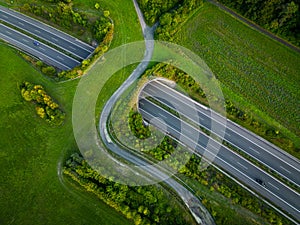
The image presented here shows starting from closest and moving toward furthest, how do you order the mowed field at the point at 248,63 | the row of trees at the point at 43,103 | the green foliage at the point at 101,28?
1. the row of trees at the point at 43,103
2. the mowed field at the point at 248,63
3. the green foliage at the point at 101,28

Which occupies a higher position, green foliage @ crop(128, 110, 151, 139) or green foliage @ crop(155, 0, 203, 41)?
green foliage @ crop(155, 0, 203, 41)

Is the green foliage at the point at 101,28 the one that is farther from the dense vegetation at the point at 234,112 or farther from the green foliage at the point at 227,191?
the green foliage at the point at 227,191

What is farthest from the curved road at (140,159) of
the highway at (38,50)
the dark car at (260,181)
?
the highway at (38,50)

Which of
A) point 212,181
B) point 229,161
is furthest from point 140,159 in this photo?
point 229,161

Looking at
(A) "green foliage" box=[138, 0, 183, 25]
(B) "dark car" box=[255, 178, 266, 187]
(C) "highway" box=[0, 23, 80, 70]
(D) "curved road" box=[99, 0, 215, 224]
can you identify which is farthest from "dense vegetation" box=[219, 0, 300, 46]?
(C) "highway" box=[0, 23, 80, 70]

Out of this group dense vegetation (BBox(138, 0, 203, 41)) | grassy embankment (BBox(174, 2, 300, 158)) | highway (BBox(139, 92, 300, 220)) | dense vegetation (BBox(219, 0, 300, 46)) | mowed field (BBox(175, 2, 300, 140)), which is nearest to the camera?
highway (BBox(139, 92, 300, 220))

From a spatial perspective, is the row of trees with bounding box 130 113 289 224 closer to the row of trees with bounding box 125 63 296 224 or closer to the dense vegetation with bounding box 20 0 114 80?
the row of trees with bounding box 125 63 296 224

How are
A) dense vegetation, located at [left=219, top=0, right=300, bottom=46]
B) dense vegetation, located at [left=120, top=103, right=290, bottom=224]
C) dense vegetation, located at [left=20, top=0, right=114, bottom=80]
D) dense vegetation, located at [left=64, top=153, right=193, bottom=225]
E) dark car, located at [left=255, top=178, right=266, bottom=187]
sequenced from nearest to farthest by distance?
dense vegetation, located at [left=64, top=153, right=193, bottom=225], dense vegetation, located at [left=120, top=103, right=290, bottom=224], dark car, located at [left=255, top=178, right=266, bottom=187], dense vegetation, located at [left=20, top=0, right=114, bottom=80], dense vegetation, located at [left=219, top=0, right=300, bottom=46]
